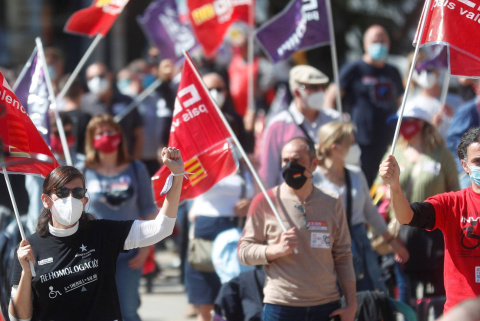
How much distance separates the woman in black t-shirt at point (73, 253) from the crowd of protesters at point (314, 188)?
900 mm

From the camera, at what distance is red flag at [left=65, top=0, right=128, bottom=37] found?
7590 millimetres

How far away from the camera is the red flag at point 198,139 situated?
611 centimetres

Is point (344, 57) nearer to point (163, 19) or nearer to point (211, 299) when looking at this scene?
point (163, 19)

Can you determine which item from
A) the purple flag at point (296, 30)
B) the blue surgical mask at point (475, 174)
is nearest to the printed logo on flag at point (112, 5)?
the purple flag at point (296, 30)

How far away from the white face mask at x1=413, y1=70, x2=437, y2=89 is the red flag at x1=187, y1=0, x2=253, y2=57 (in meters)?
1.90

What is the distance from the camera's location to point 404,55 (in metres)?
16.0

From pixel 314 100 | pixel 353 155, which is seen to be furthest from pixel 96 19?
pixel 353 155

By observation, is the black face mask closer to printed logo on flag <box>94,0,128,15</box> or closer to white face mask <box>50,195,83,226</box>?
white face mask <box>50,195,83,226</box>

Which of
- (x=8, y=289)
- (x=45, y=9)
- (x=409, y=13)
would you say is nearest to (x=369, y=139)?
(x=8, y=289)

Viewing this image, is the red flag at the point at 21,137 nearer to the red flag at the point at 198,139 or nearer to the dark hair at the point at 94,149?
the red flag at the point at 198,139

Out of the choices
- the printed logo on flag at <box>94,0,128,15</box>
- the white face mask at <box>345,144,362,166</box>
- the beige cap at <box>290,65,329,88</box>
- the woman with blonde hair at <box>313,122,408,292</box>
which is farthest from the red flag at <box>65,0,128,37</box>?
the white face mask at <box>345,144,362,166</box>

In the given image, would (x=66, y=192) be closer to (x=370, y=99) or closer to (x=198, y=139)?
(x=198, y=139)

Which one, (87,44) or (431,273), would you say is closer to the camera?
(431,273)

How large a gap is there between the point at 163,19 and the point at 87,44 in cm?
988
